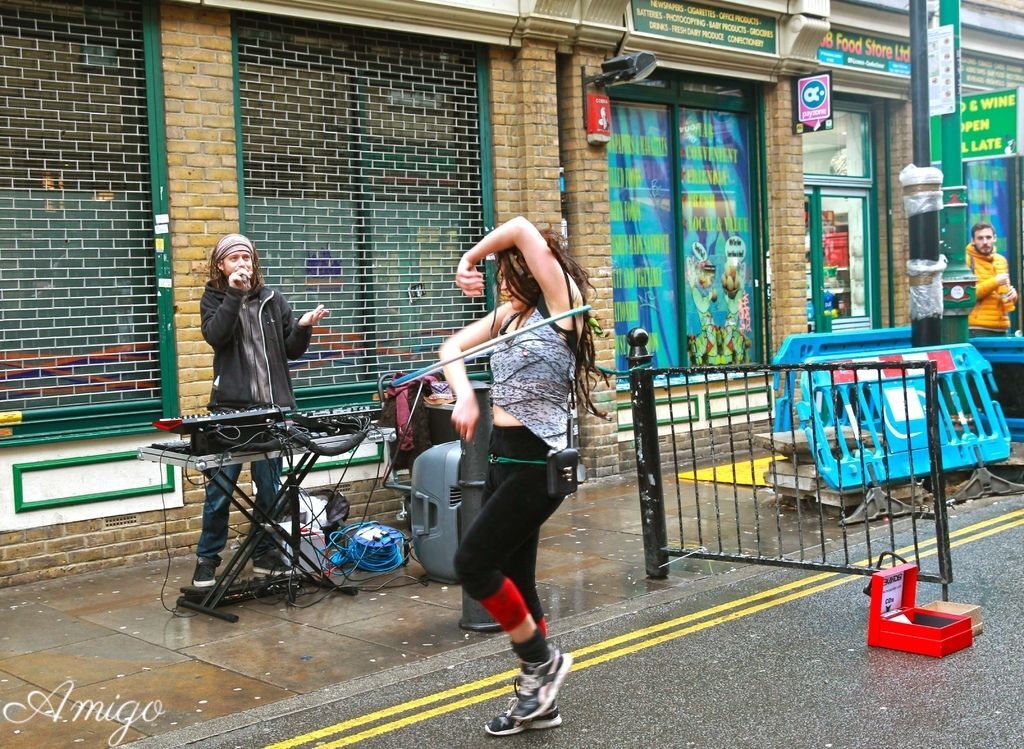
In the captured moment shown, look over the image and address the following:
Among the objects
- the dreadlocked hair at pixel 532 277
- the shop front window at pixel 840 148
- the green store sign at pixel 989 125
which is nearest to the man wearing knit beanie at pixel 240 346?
the dreadlocked hair at pixel 532 277

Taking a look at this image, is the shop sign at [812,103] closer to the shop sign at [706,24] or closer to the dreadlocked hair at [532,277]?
the shop sign at [706,24]

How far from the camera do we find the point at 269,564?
7.88 meters

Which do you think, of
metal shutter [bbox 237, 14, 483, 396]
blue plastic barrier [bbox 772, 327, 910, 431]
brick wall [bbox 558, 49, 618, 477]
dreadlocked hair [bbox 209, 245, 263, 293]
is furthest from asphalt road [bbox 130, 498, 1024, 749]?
brick wall [bbox 558, 49, 618, 477]

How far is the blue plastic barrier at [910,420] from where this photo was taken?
30.2 ft

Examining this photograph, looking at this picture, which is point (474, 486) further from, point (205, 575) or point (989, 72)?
point (989, 72)

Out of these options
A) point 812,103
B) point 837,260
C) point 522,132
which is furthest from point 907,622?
point 837,260

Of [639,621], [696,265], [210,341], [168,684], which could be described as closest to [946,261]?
[696,265]

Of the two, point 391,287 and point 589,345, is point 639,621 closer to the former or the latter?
point 589,345

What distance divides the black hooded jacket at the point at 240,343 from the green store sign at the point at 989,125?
8655 mm

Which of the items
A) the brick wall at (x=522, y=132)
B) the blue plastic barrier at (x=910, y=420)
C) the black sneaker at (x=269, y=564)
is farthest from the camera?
the brick wall at (x=522, y=132)

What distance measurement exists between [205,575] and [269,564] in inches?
26.8

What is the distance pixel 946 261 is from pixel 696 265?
2858 mm

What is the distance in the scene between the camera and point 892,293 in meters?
16.0

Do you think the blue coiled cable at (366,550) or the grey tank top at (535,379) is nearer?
the grey tank top at (535,379)
